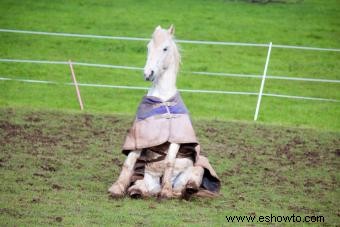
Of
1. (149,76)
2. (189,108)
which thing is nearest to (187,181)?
(149,76)

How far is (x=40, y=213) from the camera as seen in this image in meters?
8.19

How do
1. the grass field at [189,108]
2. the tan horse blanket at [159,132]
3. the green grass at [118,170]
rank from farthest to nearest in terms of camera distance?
the tan horse blanket at [159,132] < the grass field at [189,108] < the green grass at [118,170]

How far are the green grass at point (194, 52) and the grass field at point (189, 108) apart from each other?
38 millimetres

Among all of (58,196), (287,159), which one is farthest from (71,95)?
(58,196)

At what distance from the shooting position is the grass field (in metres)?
8.91

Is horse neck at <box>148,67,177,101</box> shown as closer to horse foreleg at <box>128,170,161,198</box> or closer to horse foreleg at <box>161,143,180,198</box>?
horse foreleg at <box>161,143,180,198</box>

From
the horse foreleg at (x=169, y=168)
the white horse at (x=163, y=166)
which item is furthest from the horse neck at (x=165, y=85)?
the horse foreleg at (x=169, y=168)

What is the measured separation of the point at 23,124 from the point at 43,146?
1.78 m

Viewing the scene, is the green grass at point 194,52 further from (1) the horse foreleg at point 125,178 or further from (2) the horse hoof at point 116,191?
(2) the horse hoof at point 116,191

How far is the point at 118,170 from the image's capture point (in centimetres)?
1084

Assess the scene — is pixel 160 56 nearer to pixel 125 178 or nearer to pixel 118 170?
pixel 125 178

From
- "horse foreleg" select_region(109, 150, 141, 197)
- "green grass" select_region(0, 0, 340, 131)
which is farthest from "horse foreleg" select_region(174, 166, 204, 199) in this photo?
"green grass" select_region(0, 0, 340, 131)

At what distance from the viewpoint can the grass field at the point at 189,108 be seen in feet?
29.2

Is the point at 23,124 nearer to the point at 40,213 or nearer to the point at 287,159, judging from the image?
the point at 287,159
